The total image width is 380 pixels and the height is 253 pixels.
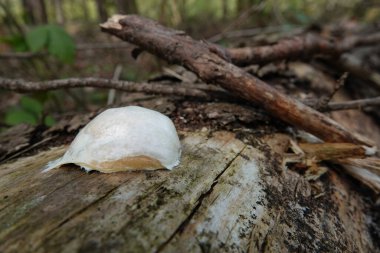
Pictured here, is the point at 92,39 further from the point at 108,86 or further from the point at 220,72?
the point at 220,72

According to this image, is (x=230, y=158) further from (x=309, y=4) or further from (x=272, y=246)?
(x=309, y=4)

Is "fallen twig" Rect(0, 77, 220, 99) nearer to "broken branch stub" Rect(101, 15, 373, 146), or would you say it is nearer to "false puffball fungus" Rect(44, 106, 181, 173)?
"broken branch stub" Rect(101, 15, 373, 146)

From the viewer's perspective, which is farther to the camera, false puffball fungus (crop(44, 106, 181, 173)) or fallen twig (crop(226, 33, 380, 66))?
fallen twig (crop(226, 33, 380, 66))

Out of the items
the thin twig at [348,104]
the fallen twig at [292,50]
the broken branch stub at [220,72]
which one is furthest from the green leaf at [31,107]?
the thin twig at [348,104]

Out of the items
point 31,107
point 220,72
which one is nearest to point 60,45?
point 31,107

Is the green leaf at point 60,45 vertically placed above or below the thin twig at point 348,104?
below

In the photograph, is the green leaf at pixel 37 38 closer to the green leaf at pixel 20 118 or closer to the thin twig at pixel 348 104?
the green leaf at pixel 20 118

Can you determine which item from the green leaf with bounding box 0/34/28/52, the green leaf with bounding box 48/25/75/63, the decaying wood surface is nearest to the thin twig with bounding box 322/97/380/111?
the decaying wood surface
